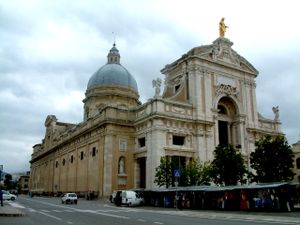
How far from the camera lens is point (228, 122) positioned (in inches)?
2083

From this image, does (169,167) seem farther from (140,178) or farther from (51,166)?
(51,166)

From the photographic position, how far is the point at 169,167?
38.4 m

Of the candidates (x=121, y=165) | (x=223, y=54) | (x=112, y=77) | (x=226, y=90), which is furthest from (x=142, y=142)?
(x=112, y=77)

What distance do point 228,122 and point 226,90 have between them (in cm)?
470

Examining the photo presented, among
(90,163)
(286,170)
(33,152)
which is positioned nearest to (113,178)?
(90,163)

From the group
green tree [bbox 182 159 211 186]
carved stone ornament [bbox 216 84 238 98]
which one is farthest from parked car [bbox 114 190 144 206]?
carved stone ornament [bbox 216 84 238 98]

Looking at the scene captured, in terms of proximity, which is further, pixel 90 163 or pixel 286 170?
pixel 90 163

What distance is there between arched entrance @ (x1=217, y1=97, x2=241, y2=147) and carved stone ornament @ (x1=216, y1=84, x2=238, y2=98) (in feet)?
3.15

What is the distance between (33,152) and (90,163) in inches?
2147

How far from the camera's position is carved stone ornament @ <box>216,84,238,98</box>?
50938 millimetres

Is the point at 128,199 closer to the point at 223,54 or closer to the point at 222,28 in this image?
the point at 223,54

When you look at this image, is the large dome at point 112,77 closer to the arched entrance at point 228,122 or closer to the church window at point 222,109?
the church window at point 222,109

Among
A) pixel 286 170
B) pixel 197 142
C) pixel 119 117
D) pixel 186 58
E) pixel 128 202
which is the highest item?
pixel 186 58

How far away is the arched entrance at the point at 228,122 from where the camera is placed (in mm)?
52125
